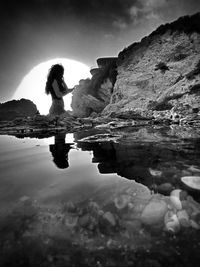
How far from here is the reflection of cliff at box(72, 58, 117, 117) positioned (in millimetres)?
19281

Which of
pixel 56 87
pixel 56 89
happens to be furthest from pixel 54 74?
pixel 56 89

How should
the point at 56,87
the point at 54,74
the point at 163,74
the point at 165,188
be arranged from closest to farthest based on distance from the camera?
the point at 165,188 < the point at 54,74 < the point at 56,87 < the point at 163,74

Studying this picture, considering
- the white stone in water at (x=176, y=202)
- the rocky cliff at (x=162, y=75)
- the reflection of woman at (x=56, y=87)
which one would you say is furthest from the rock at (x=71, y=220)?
the reflection of woman at (x=56, y=87)

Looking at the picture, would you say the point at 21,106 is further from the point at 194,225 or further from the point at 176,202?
Result: the point at 194,225

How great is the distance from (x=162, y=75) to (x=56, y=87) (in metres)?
7.83

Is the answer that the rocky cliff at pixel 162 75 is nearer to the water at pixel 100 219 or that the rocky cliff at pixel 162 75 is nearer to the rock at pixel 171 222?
the water at pixel 100 219

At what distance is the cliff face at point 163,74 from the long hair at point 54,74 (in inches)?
180

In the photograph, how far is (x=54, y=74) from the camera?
1162 centimetres

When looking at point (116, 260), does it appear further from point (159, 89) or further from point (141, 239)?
point (159, 89)

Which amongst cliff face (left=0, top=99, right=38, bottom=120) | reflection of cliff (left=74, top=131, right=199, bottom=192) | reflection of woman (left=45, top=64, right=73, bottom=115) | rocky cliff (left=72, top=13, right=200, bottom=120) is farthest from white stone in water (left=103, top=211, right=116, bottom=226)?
cliff face (left=0, top=99, right=38, bottom=120)

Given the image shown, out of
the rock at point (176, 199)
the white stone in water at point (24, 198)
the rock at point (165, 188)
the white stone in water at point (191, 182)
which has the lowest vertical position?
the white stone in water at point (24, 198)

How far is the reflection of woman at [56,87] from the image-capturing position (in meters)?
11.6

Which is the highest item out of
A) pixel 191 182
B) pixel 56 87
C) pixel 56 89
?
pixel 56 87

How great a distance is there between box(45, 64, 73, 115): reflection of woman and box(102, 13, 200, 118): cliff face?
13.0 ft
